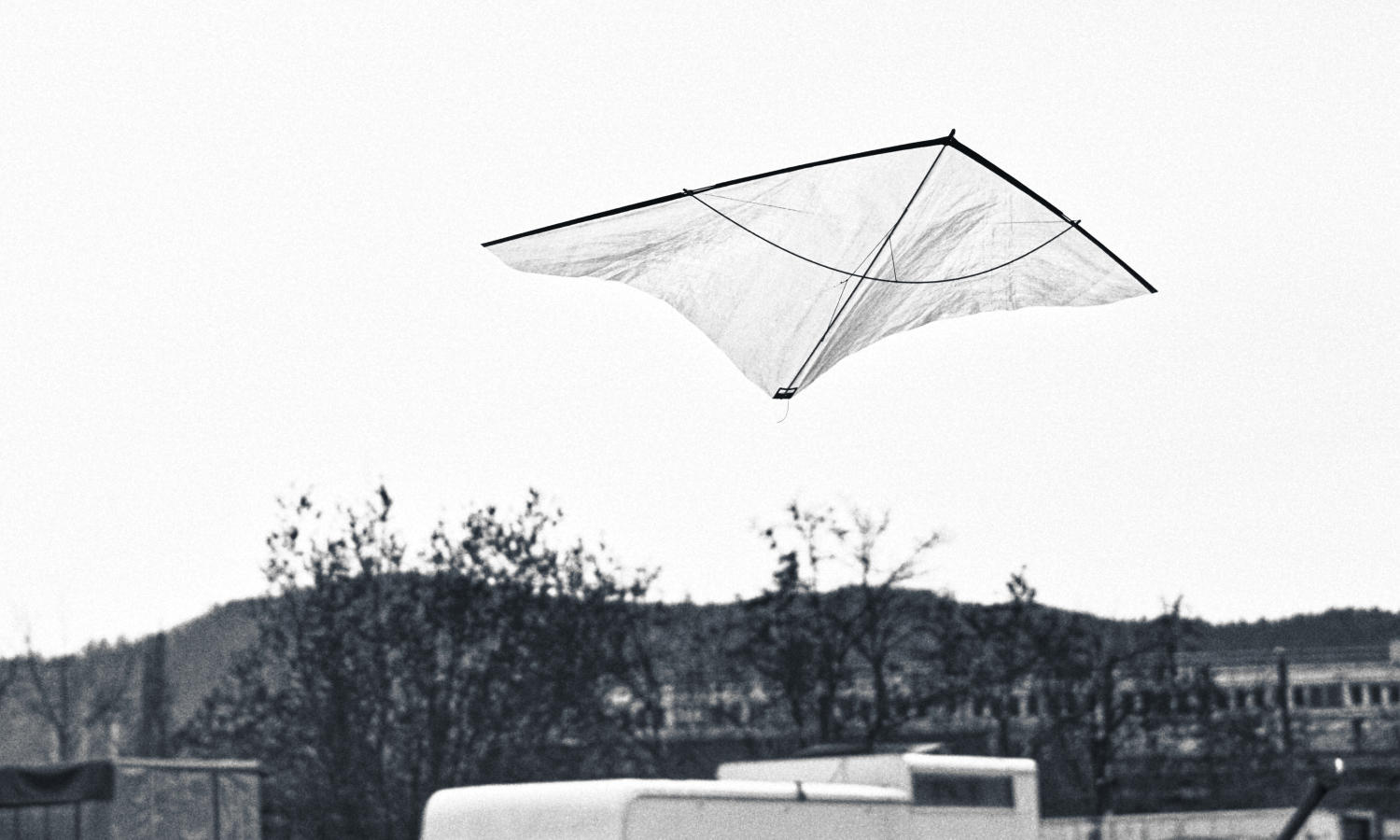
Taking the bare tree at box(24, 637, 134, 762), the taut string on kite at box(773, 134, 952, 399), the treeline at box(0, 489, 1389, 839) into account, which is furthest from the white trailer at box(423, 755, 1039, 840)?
the bare tree at box(24, 637, 134, 762)

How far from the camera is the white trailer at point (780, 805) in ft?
33.9

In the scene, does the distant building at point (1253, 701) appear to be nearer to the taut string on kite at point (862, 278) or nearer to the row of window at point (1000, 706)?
the row of window at point (1000, 706)

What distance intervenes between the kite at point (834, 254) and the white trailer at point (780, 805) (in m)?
2.65

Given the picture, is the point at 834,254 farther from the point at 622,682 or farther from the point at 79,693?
the point at 79,693

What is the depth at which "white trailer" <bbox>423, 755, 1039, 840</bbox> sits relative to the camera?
10320 millimetres

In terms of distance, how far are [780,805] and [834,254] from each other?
3.87 meters

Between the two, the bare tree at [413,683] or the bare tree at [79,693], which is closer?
the bare tree at [413,683]

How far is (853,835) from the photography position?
11.6 metres

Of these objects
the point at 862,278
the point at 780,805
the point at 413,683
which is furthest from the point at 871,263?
the point at 413,683

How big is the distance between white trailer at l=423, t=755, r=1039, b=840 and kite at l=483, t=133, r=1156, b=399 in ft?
8.71

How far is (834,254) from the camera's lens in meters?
9.20

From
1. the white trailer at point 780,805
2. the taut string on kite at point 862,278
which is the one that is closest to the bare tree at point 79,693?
the white trailer at point 780,805

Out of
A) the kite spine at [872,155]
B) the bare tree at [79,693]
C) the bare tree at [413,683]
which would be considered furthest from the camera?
the bare tree at [79,693]

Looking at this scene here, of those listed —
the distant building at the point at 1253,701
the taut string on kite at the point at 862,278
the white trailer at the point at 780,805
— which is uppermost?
the taut string on kite at the point at 862,278
